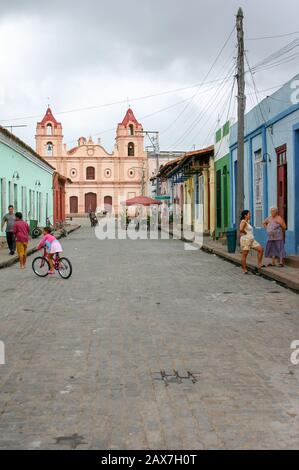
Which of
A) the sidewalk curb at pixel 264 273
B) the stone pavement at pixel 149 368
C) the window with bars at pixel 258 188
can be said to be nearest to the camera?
the stone pavement at pixel 149 368

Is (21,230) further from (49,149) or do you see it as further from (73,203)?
(73,203)

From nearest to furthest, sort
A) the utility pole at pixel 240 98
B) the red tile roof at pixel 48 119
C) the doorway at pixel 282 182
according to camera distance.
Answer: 1. the doorway at pixel 282 182
2. the utility pole at pixel 240 98
3. the red tile roof at pixel 48 119

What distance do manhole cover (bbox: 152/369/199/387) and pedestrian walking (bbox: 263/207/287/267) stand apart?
9.27 metres

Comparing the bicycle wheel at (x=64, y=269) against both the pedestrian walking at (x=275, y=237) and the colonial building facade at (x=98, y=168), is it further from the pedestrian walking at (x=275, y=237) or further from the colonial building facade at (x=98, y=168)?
the colonial building facade at (x=98, y=168)

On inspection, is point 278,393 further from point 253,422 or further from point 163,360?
point 163,360

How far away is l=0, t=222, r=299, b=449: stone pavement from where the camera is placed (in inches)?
164

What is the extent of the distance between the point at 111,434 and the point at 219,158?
83.2ft

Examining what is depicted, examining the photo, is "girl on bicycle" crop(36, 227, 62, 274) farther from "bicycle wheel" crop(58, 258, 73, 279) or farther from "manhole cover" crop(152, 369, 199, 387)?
"manhole cover" crop(152, 369, 199, 387)

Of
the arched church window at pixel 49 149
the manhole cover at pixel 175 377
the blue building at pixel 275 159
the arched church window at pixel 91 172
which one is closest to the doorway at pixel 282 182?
the blue building at pixel 275 159

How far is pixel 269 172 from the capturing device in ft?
61.8

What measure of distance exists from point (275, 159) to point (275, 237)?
4.10m

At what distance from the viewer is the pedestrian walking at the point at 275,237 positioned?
48.0 feet

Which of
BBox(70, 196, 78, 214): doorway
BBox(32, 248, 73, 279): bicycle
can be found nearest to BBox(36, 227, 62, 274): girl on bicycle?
BBox(32, 248, 73, 279): bicycle

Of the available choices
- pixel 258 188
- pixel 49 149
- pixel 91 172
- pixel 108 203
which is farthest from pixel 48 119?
pixel 258 188
